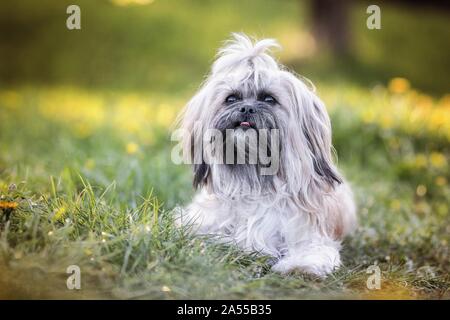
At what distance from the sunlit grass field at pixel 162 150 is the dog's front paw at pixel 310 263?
0.23 ft

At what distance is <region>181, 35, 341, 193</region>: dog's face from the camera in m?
4.34

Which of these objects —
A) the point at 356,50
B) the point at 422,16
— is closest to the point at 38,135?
the point at 356,50

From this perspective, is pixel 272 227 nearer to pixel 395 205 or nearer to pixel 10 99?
pixel 395 205

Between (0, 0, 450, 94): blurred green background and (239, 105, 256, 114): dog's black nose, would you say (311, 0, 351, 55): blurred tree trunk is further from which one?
(239, 105, 256, 114): dog's black nose

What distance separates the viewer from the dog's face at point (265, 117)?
4.34 m

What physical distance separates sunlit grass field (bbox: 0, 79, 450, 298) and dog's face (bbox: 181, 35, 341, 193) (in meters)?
0.57

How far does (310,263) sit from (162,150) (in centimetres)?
349

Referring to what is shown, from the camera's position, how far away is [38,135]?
8.08 meters

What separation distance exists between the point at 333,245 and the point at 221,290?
4.37 feet

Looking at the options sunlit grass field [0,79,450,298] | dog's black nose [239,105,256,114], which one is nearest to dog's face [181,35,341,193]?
dog's black nose [239,105,256,114]

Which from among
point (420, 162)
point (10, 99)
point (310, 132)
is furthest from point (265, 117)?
point (10, 99)

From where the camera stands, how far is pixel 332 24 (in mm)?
12094

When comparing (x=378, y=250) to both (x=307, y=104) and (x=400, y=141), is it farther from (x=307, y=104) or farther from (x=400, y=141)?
(x=400, y=141)

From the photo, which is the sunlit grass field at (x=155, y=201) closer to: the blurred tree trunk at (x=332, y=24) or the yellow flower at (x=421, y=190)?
the yellow flower at (x=421, y=190)
